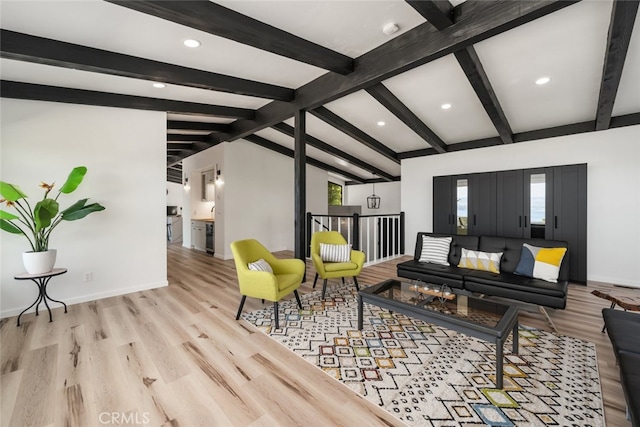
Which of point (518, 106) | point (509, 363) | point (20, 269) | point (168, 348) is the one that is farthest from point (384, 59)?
point (20, 269)

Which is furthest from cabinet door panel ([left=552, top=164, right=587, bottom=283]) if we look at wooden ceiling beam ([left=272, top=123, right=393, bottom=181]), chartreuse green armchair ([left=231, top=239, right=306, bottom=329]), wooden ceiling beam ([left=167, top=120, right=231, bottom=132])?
wooden ceiling beam ([left=167, top=120, right=231, bottom=132])

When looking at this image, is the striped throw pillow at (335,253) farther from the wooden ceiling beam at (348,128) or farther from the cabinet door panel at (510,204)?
the cabinet door panel at (510,204)

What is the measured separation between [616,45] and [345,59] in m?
2.65

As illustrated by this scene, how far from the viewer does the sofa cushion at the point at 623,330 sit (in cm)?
181

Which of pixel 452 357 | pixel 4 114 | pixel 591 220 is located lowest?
pixel 452 357

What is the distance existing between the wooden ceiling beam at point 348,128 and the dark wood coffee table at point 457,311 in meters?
3.31

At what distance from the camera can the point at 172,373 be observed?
7.06 ft

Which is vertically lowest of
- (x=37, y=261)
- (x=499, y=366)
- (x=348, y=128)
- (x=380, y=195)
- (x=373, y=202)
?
(x=499, y=366)

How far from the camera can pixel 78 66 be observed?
277 centimetres

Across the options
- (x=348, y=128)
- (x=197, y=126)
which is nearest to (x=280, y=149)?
(x=197, y=126)

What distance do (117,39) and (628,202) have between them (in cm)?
741

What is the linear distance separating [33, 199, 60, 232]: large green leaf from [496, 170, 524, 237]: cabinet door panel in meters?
7.07

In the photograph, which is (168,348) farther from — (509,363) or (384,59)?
(384,59)

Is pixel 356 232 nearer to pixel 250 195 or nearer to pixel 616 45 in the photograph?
pixel 250 195
